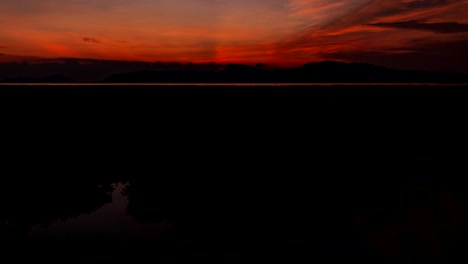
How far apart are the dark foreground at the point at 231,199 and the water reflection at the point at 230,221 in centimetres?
5

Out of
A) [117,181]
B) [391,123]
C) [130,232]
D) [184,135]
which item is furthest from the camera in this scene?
[391,123]

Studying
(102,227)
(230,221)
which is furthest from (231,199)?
(102,227)

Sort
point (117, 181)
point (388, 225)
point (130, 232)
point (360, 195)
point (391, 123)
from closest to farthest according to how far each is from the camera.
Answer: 1. point (130, 232)
2. point (388, 225)
3. point (360, 195)
4. point (117, 181)
5. point (391, 123)

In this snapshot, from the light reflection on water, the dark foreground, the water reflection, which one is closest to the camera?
the water reflection

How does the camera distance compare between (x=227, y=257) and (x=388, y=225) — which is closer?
(x=227, y=257)

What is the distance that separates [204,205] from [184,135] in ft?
61.9

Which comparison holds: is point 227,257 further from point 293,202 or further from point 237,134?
point 237,134

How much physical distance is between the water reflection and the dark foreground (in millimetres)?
47

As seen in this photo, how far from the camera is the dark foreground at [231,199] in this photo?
10.2 meters

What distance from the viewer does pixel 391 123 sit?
44.6m

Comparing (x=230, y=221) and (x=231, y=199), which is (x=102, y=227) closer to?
(x=230, y=221)

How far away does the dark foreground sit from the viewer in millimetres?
10219

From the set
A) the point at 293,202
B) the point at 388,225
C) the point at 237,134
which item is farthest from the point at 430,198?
the point at 237,134

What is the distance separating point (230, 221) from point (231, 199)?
8.66 feet
